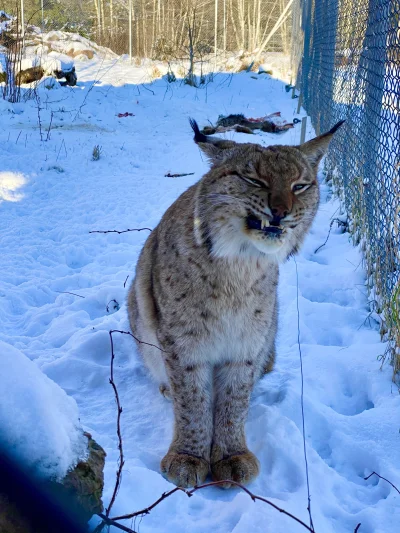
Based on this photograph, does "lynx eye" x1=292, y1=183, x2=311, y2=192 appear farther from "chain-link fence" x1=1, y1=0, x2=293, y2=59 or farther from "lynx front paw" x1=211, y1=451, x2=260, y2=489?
"chain-link fence" x1=1, y1=0, x2=293, y2=59

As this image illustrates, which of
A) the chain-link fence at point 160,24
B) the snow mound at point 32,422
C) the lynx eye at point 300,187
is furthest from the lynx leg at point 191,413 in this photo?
the chain-link fence at point 160,24

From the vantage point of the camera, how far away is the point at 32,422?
57.4 inches

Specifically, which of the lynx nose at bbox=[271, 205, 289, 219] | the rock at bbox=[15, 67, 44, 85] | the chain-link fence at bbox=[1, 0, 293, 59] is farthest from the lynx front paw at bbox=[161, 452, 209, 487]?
the chain-link fence at bbox=[1, 0, 293, 59]

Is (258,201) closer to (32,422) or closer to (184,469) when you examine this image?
(184,469)

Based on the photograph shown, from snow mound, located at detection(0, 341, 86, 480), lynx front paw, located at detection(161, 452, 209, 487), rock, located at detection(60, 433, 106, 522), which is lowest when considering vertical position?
lynx front paw, located at detection(161, 452, 209, 487)

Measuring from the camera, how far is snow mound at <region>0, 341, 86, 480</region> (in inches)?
55.7

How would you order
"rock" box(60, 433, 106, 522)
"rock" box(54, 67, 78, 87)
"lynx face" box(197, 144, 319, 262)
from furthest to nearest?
"rock" box(54, 67, 78, 87) < "lynx face" box(197, 144, 319, 262) < "rock" box(60, 433, 106, 522)

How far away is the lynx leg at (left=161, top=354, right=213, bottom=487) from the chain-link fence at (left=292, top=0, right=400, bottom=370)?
45.4 inches

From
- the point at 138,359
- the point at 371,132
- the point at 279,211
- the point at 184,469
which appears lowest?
the point at 138,359

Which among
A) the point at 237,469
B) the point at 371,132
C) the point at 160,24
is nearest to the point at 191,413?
the point at 237,469

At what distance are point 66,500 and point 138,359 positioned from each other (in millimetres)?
2109

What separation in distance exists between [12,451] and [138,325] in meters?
1.95

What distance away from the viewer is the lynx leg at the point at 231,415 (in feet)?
8.75

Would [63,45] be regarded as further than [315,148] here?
Yes
